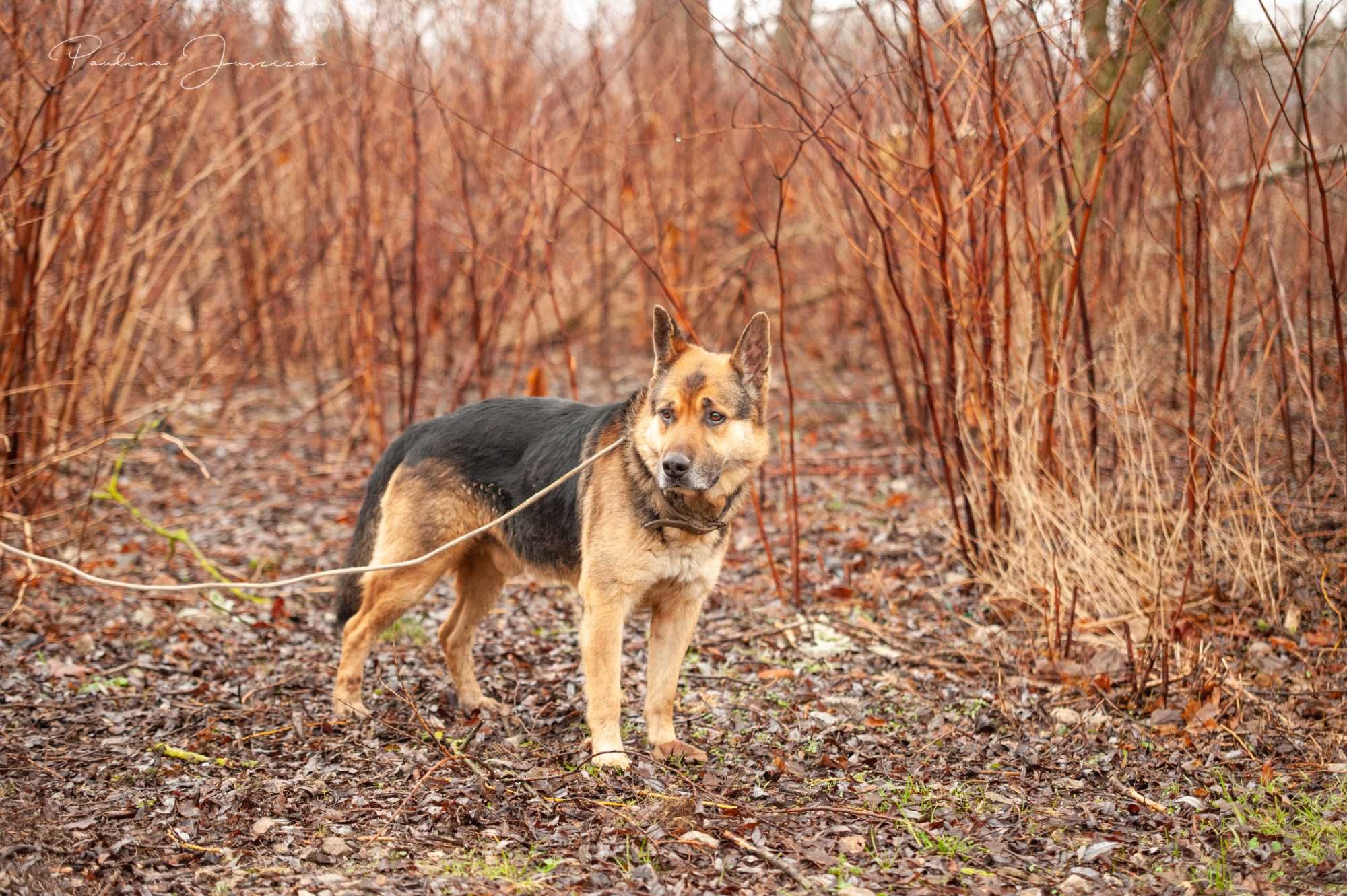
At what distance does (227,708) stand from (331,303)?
8319mm

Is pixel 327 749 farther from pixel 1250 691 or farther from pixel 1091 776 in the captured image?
pixel 1250 691

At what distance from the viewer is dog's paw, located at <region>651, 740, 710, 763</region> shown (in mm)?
5086

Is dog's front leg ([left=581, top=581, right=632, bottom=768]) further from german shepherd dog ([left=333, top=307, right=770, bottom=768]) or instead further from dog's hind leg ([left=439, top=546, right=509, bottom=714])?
dog's hind leg ([left=439, top=546, right=509, bottom=714])

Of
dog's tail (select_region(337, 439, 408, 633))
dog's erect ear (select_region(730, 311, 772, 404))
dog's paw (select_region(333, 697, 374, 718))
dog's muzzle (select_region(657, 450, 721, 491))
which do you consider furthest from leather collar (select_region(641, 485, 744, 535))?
dog's paw (select_region(333, 697, 374, 718))

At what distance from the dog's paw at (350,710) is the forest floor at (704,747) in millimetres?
70

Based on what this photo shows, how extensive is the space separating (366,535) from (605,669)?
163 cm

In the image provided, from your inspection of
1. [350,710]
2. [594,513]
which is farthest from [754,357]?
[350,710]

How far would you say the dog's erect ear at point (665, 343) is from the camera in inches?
200

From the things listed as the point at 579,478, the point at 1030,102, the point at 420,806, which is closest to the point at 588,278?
the point at 1030,102

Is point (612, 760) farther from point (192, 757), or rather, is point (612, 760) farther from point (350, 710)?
point (192, 757)

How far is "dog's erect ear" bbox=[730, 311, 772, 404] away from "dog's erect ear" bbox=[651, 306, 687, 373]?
0.25 metres

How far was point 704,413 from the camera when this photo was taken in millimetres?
4906

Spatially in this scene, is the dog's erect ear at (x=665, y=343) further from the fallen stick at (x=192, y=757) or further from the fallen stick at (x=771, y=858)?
the fallen stick at (x=192, y=757)

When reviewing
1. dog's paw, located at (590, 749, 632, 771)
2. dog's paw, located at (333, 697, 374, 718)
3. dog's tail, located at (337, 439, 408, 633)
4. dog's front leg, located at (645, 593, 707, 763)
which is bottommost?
dog's paw, located at (590, 749, 632, 771)
